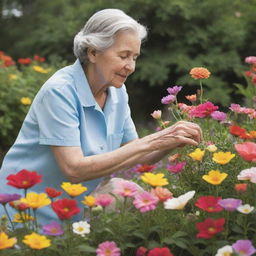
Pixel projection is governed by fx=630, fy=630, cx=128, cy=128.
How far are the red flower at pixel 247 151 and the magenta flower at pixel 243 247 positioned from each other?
0.97 ft

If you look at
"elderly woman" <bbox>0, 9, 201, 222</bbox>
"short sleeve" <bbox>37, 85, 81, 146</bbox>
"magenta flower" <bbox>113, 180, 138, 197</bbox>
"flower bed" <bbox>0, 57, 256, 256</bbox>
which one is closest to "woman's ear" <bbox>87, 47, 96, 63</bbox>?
"elderly woman" <bbox>0, 9, 201, 222</bbox>

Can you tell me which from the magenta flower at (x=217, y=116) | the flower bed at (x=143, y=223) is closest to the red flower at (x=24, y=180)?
the flower bed at (x=143, y=223)

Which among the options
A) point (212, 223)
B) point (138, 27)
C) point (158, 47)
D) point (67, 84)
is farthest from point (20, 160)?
point (158, 47)

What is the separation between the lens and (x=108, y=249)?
1732 mm

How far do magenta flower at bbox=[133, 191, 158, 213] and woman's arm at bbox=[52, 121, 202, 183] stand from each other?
1.51 ft

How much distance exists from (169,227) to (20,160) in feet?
3.46

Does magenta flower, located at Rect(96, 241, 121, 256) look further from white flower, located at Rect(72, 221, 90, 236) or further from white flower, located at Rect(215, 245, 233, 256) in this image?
white flower, located at Rect(215, 245, 233, 256)

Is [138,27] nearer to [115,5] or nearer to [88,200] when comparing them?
[88,200]

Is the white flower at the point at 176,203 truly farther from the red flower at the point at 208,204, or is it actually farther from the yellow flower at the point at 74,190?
the yellow flower at the point at 74,190

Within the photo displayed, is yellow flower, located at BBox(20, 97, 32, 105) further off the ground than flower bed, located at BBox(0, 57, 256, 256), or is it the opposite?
flower bed, located at BBox(0, 57, 256, 256)

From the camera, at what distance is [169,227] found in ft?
6.19

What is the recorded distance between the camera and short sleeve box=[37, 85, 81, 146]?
2438 millimetres

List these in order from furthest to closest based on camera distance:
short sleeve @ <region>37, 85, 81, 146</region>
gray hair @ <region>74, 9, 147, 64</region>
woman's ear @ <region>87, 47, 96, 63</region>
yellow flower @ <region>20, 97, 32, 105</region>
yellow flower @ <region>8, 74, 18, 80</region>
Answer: yellow flower @ <region>8, 74, 18, 80</region> < yellow flower @ <region>20, 97, 32, 105</region> < woman's ear @ <region>87, 47, 96, 63</region> < gray hair @ <region>74, 9, 147, 64</region> < short sleeve @ <region>37, 85, 81, 146</region>

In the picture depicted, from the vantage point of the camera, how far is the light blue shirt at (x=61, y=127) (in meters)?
2.48
